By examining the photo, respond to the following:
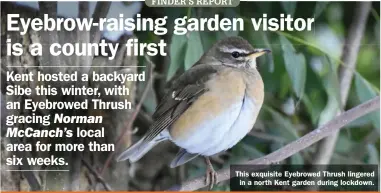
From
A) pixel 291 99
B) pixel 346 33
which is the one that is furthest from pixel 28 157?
pixel 346 33

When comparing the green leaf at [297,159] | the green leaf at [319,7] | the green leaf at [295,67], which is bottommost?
the green leaf at [297,159]

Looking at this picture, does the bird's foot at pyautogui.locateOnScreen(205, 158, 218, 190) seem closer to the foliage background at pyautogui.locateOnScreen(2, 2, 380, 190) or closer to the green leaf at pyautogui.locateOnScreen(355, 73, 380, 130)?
the foliage background at pyautogui.locateOnScreen(2, 2, 380, 190)

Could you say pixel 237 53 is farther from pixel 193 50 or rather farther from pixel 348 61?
pixel 348 61

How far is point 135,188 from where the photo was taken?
2.64 metres

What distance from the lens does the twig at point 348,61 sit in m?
2.56

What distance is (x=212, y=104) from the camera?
95.4 inches

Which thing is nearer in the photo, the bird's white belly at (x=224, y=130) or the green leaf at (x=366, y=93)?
the bird's white belly at (x=224, y=130)

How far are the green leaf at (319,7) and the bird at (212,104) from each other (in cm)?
22

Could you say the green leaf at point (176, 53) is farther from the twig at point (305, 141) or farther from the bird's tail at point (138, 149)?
the twig at point (305, 141)

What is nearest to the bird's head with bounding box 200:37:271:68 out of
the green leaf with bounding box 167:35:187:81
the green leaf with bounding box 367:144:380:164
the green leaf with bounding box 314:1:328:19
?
the green leaf with bounding box 167:35:187:81

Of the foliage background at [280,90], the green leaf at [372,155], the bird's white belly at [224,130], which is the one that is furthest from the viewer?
the green leaf at [372,155]

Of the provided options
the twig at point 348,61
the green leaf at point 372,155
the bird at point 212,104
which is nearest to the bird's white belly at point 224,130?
the bird at point 212,104

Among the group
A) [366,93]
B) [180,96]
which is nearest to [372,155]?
[366,93]

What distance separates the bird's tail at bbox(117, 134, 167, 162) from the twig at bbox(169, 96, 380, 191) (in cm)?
17
